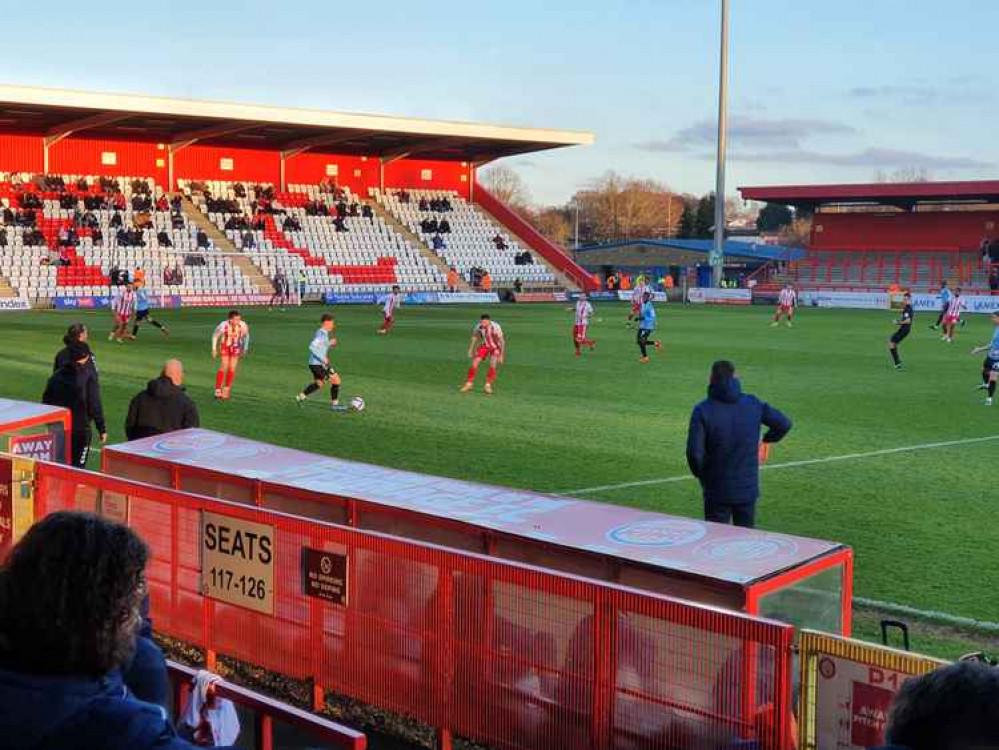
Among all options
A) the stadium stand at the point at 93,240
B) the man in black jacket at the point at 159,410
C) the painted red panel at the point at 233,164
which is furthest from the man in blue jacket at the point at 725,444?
the painted red panel at the point at 233,164

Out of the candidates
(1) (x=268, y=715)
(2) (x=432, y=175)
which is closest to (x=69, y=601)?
(1) (x=268, y=715)

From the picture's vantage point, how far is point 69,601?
2625 millimetres

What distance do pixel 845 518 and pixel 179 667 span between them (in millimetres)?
8397

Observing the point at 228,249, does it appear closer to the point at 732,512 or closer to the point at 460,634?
the point at 732,512

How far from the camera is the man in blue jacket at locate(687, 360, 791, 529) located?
894 centimetres

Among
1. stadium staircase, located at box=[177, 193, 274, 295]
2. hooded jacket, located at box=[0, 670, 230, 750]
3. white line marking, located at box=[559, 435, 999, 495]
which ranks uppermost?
stadium staircase, located at box=[177, 193, 274, 295]

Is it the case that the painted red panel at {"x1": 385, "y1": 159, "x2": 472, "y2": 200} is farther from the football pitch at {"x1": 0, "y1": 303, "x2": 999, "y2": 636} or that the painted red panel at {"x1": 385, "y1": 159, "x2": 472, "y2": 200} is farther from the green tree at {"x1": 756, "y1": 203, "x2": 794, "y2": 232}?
the green tree at {"x1": 756, "y1": 203, "x2": 794, "y2": 232}

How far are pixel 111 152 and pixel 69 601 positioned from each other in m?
58.7

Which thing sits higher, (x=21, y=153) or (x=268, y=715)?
(x=21, y=153)

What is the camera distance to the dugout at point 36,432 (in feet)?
32.4

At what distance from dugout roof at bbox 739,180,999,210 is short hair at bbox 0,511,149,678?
6266cm

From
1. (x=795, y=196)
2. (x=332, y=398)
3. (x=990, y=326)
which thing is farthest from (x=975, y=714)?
(x=795, y=196)

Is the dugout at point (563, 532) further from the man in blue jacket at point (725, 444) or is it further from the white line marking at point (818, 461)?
the white line marking at point (818, 461)

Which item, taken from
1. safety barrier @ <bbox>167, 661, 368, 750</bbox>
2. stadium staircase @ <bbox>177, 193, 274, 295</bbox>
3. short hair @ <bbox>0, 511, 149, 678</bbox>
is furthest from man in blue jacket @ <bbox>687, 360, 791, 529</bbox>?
stadium staircase @ <bbox>177, 193, 274, 295</bbox>
